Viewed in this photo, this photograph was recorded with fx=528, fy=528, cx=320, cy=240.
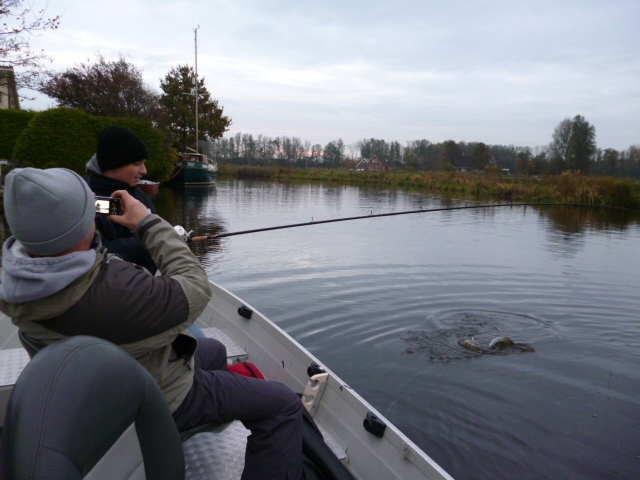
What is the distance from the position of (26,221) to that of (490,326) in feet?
19.8

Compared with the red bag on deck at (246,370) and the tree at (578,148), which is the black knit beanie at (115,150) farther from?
the tree at (578,148)

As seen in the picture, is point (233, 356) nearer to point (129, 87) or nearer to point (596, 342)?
point (596, 342)

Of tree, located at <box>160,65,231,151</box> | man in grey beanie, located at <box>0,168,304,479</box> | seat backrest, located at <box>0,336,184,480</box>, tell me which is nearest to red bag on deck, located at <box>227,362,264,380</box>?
man in grey beanie, located at <box>0,168,304,479</box>

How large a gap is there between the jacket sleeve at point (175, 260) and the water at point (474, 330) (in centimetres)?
277

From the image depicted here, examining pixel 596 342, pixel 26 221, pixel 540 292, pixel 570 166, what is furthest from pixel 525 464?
pixel 570 166

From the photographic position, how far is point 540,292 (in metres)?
8.27

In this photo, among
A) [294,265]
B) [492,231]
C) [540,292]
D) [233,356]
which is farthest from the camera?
[492,231]

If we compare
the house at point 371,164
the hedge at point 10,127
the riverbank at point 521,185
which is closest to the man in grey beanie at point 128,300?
the hedge at point 10,127

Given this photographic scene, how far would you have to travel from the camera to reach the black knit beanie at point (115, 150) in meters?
2.45

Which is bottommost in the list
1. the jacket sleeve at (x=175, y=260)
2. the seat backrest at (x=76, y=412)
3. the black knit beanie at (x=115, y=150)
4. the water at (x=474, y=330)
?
the water at (x=474, y=330)

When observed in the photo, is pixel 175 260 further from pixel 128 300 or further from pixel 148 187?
pixel 148 187

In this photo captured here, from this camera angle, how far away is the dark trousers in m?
1.97

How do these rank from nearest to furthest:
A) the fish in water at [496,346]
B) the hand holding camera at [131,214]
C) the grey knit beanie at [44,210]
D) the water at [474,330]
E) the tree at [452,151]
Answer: the grey knit beanie at [44,210] → the hand holding camera at [131,214] → the water at [474,330] → the fish in water at [496,346] → the tree at [452,151]

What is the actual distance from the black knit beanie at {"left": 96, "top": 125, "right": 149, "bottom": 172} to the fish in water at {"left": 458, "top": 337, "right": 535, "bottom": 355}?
14.5 feet
